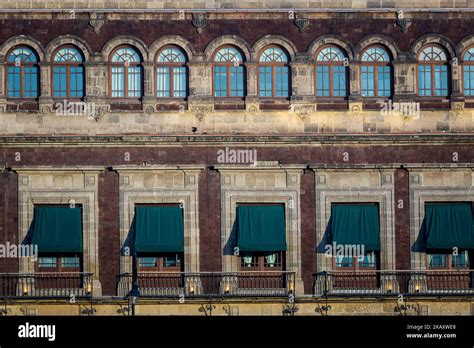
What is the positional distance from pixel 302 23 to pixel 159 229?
371 inches

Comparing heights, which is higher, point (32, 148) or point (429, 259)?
point (32, 148)

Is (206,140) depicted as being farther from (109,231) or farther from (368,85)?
(368,85)

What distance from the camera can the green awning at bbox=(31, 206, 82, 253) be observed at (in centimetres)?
6538

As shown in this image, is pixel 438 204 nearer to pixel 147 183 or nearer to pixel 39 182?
pixel 147 183

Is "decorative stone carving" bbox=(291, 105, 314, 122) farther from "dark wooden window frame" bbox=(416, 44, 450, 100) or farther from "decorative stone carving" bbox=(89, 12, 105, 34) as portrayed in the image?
"decorative stone carving" bbox=(89, 12, 105, 34)

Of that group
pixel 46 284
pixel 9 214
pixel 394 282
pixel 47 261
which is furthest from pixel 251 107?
pixel 46 284

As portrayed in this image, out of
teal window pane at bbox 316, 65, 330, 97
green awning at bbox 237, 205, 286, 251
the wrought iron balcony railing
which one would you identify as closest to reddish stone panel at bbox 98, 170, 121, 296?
the wrought iron balcony railing

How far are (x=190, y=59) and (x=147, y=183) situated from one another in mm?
4946

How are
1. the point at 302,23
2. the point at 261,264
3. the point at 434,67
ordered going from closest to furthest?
the point at 261,264 < the point at 302,23 < the point at 434,67

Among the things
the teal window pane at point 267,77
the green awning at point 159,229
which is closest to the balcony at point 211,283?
the green awning at point 159,229

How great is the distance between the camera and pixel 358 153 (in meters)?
66.0

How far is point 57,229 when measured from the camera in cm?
6556

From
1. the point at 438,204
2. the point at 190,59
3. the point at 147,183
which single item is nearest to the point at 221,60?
the point at 190,59

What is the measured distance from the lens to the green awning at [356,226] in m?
65.5
